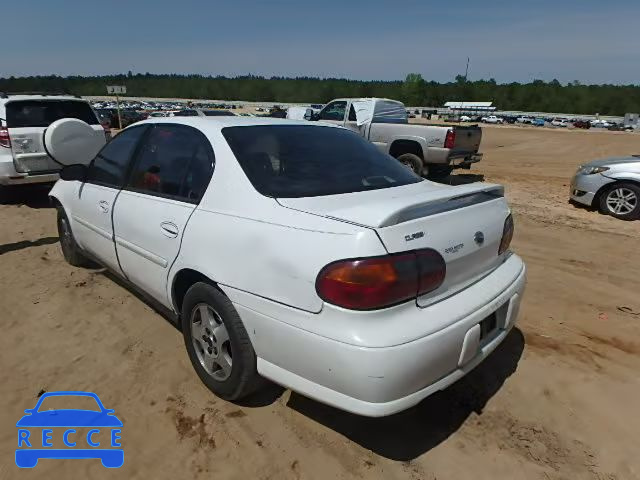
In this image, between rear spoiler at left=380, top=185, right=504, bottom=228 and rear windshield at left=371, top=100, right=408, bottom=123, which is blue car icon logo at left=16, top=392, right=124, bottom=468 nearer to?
rear spoiler at left=380, top=185, right=504, bottom=228

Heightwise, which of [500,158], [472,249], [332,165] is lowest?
[500,158]

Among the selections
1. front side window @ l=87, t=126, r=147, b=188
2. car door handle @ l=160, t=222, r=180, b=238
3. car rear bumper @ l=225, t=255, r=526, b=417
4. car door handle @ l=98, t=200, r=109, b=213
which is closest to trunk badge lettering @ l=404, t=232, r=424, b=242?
car rear bumper @ l=225, t=255, r=526, b=417

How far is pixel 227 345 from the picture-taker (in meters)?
2.44

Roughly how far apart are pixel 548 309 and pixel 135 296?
12.3 ft

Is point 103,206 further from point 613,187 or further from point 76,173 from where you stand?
point 613,187

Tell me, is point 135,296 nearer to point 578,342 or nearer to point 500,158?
point 578,342

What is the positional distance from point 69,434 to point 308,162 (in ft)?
6.73

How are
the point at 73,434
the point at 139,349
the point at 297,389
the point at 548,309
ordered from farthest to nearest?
the point at 548,309 → the point at 139,349 → the point at 73,434 → the point at 297,389

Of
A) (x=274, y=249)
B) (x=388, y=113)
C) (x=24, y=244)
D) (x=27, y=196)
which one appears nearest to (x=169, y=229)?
(x=274, y=249)

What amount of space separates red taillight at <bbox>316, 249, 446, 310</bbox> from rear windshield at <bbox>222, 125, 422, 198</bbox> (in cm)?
62

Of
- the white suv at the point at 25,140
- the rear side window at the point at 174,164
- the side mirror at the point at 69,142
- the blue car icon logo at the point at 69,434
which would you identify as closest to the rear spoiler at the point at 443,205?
the rear side window at the point at 174,164

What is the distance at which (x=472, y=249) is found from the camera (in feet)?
7.23

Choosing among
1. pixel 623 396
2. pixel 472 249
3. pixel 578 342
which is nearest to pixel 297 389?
pixel 472 249

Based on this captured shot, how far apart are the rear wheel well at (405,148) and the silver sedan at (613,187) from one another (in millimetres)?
3322
